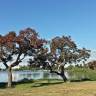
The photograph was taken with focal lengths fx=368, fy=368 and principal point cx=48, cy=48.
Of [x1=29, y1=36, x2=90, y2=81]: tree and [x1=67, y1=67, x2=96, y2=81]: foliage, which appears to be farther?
[x1=67, y1=67, x2=96, y2=81]: foliage

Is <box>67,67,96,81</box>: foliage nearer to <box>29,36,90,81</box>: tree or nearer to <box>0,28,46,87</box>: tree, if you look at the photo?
<box>29,36,90,81</box>: tree

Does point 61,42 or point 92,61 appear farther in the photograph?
point 92,61

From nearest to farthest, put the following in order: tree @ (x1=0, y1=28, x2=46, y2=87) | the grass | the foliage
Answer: the grass
tree @ (x1=0, y1=28, x2=46, y2=87)
the foliage

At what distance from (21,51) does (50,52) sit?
369 inches

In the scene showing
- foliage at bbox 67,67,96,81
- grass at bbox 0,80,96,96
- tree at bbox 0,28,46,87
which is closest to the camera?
grass at bbox 0,80,96,96

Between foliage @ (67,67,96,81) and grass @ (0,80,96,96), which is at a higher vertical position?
foliage @ (67,67,96,81)

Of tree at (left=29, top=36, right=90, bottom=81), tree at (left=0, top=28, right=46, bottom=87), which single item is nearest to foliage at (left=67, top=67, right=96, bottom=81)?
tree at (left=29, top=36, right=90, bottom=81)

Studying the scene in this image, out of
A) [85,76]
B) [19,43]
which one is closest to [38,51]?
→ [19,43]

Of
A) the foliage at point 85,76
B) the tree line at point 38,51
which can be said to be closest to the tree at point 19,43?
the tree line at point 38,51

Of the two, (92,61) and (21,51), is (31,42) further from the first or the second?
(92,61)

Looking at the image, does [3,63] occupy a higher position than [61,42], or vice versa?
[61,42]

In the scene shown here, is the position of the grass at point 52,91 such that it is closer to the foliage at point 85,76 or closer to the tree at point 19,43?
the tree at point 19,43

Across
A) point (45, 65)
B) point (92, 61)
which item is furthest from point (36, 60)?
point (92, 61)

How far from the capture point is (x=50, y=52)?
5322 cm
